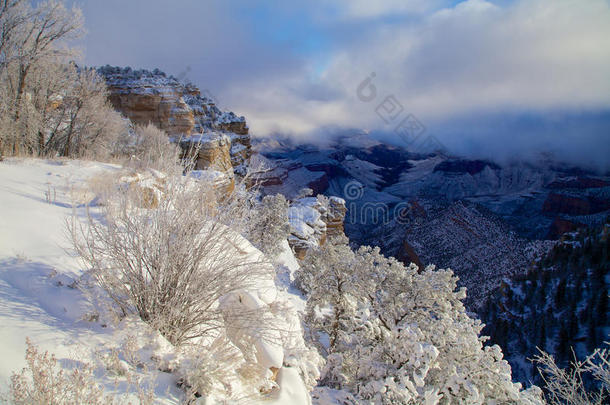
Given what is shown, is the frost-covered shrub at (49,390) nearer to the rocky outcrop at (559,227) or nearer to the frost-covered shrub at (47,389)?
the frost-covered shrub at (47,389)

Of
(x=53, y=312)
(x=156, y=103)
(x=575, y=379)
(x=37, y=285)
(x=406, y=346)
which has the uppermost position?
(x=156, y=103)

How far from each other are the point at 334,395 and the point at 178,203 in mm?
4285

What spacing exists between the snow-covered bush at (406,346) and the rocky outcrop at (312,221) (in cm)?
1036

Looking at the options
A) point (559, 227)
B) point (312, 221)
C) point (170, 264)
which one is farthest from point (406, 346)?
point (559, 227)

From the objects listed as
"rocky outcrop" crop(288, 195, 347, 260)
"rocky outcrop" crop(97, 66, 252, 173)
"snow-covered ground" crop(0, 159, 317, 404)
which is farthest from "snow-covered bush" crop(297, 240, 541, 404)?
"rocky outcrop" crop(97, 66, 252, 173)

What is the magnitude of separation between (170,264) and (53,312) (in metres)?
1.09

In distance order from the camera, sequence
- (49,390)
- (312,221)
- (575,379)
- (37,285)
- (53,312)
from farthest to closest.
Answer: (312,221), (575,379), (37,285), (53,312), (49,390)

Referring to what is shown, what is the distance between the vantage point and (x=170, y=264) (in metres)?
3.11

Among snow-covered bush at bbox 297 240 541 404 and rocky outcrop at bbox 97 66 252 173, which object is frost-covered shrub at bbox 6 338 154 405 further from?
rocky outcrop at bbox 97 66 252 173

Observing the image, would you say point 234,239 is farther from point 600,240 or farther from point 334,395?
point 600,240

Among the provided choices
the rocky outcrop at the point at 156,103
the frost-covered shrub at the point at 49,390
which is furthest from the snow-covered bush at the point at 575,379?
the rocky outcrop at the point at 156,103

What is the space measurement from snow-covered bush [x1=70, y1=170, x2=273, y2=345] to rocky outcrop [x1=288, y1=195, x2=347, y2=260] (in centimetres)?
1637

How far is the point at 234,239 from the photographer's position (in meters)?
3.66

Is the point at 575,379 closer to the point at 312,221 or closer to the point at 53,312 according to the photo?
the point at 53,312
